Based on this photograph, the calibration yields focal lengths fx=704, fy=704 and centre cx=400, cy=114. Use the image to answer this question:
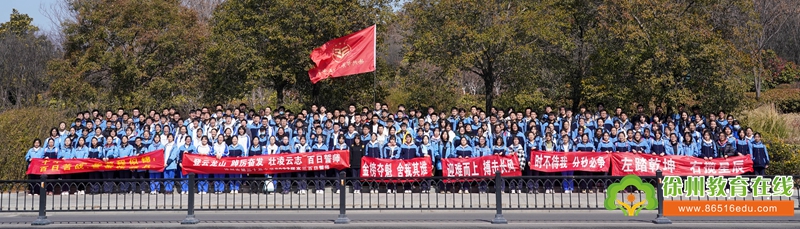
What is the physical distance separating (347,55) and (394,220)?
8.10m

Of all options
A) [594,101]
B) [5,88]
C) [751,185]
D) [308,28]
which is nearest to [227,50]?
[308,28]

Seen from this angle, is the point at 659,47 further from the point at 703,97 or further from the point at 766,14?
the point at 766,14

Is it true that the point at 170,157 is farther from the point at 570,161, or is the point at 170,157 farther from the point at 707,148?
the point at 707,148

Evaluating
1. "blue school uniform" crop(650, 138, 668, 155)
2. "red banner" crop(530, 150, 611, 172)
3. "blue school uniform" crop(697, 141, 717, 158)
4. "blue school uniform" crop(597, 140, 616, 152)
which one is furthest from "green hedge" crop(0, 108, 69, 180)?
"blue school uniform" crop(697, 141, 717, 158)

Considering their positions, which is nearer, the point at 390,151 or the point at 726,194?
the point at 726,194

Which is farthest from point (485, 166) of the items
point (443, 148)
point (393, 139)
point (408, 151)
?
point (393, 139)

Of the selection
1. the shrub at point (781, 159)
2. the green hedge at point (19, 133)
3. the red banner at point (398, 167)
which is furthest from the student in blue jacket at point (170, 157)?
the shrub at point (781, 159)

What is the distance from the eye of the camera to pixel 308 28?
20.5 meters

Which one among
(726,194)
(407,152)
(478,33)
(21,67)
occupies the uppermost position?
(21,67)

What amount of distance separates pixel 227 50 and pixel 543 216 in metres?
12.1

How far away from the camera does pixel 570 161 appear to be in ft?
48.6
